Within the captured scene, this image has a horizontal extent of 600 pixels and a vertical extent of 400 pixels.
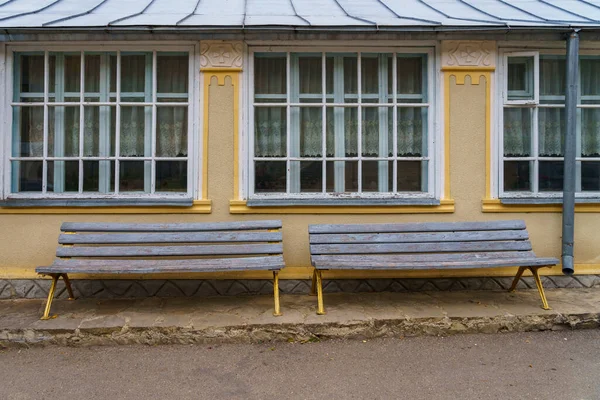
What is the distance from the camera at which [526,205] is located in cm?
491

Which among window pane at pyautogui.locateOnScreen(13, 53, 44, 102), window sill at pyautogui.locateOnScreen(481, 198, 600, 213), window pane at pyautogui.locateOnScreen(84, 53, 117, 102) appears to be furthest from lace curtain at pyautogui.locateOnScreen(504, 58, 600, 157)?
window pane at pyautogui.locateOnScreen(13, 53, 44, 102)

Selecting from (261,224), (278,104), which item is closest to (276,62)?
Result: (278,104)

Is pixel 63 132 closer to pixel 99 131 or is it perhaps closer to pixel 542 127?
pixel 99 131

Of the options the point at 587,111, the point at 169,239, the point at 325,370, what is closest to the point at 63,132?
the point at 169,239

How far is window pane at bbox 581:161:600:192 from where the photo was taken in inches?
201

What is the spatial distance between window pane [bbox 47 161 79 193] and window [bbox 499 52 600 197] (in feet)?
15.3

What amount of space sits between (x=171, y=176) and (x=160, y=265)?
114 cm

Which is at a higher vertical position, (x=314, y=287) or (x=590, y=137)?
(x=590, y=137)

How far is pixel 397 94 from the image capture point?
5.03 meters

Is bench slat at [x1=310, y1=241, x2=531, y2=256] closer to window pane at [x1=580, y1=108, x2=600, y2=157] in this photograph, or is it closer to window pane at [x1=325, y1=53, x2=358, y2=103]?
window pane at [x1=580, y1=108, x2=600, y2=157]

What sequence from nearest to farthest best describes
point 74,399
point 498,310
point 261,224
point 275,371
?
point 74,399 < point 275,371 < point 498,310 < point 261,224

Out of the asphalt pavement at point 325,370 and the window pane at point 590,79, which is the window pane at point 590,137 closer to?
the window pane at point 590,79

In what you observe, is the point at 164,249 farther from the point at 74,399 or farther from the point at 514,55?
the point at 514,55

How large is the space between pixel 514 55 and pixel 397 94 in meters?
1.33
